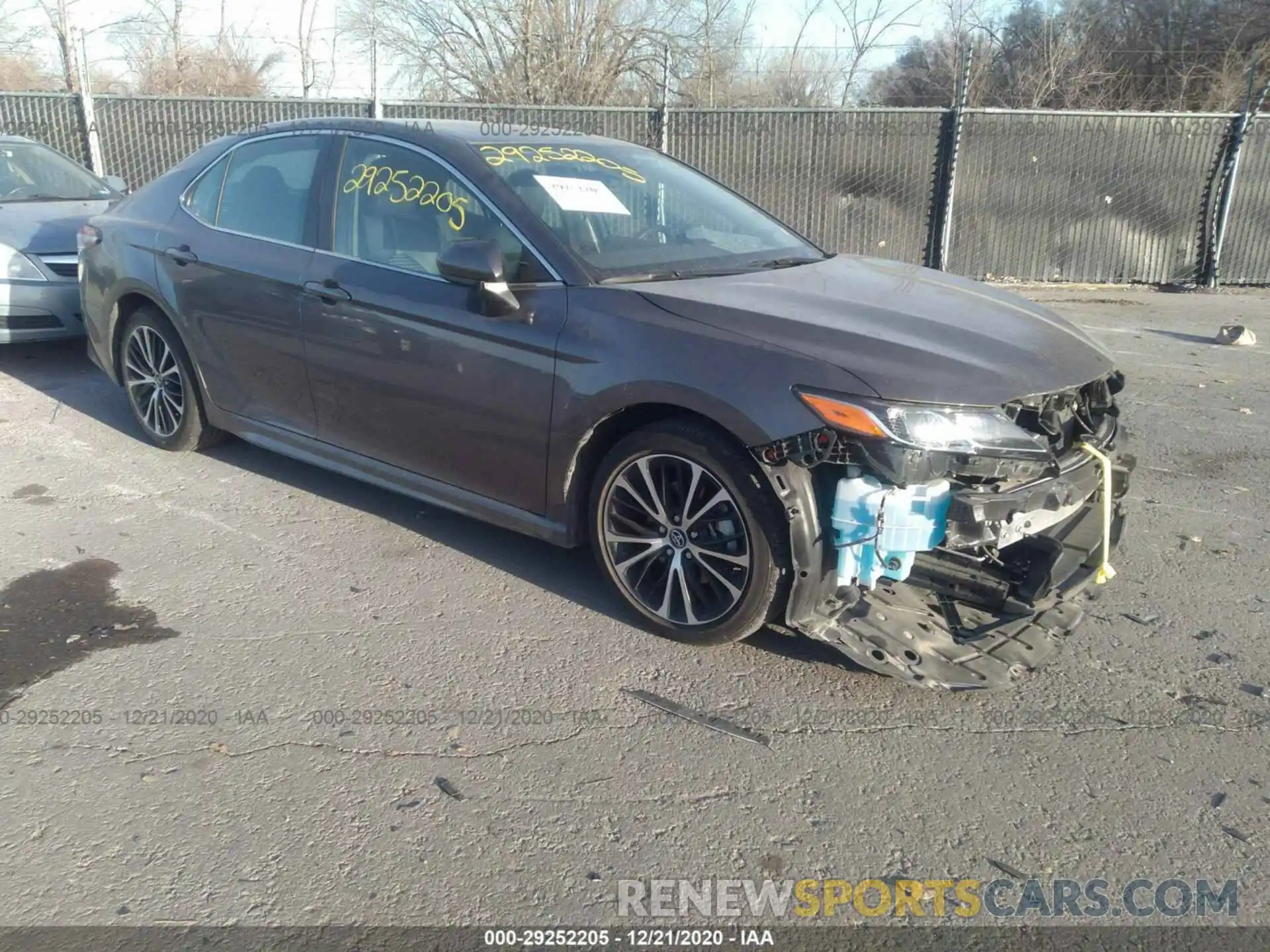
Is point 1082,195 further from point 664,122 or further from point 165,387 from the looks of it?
point 165,387

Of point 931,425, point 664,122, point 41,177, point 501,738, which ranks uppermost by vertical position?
point 664,122

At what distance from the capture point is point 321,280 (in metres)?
4.38

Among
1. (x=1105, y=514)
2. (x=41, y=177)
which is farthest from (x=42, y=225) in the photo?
(x=1105, y=514)

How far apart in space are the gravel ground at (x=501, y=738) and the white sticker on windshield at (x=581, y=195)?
1.45m

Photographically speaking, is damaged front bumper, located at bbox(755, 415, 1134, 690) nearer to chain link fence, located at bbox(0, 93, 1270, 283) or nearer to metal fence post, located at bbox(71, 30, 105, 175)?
chain link fence, located at bbox(0, 93, 1270, 283)

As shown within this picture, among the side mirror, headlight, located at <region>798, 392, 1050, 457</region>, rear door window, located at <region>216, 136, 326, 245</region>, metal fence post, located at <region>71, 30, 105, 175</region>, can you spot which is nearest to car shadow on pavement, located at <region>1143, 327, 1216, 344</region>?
headlight, located at <region>798, 392, 1050, 457</region>

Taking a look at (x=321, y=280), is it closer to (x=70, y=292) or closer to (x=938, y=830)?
(x=938, y=830)

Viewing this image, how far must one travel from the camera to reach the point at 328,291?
4.34 meters

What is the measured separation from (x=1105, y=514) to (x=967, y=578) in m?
0.60

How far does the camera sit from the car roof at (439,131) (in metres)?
4.29

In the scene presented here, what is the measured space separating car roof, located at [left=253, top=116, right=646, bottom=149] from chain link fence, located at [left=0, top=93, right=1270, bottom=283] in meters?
7.73

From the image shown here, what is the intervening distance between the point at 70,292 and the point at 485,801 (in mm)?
6047

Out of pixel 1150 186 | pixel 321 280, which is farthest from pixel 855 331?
pixel 1150 186

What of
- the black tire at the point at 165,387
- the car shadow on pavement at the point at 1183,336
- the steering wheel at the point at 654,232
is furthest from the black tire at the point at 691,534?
the car shadow on pavement at the point at 1183,336
